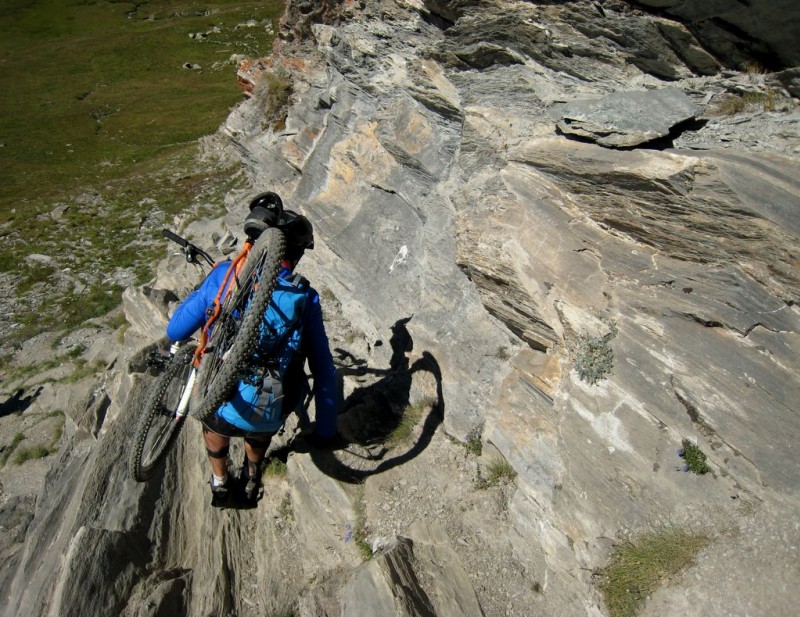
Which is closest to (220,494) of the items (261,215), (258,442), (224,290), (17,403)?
(258,442)

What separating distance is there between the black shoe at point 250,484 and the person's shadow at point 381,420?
30.8 inches

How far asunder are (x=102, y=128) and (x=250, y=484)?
73.9 metres

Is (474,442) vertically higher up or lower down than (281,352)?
lower down

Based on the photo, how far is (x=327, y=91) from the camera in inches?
505

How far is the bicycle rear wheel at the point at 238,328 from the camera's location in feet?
17.1

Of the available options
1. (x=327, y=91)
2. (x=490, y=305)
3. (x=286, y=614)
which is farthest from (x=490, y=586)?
(x=327, y=91)

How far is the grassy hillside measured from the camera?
26094 mm

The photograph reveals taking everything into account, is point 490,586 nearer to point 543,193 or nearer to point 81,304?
point 543,193

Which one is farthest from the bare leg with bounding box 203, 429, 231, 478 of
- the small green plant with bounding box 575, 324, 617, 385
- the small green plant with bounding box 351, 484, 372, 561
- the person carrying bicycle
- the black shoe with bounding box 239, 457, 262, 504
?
the small green plant with bounding box 575, 324, 617, 385

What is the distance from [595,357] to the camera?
6512 mm

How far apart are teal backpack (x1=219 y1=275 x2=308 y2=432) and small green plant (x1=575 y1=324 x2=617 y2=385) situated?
149 inches

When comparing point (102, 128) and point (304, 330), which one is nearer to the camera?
point (304, 330)

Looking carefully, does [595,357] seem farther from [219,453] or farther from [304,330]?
[219,453]

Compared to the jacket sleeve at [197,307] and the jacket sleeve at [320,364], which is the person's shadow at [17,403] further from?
the jacket sleeve at [320,364]
